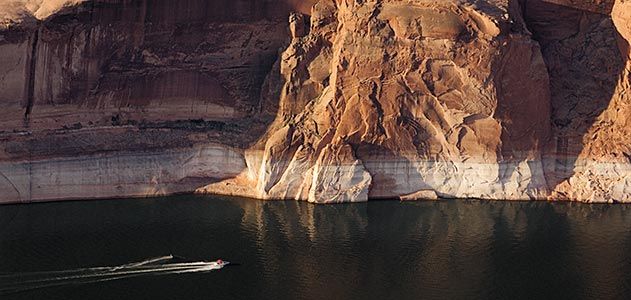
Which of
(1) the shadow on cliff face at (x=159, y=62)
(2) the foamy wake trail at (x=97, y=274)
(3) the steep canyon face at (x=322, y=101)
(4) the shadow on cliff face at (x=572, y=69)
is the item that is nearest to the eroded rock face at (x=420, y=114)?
(3) the steep canyon face at (x=322, y=101)

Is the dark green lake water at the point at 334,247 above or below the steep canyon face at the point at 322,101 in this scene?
below

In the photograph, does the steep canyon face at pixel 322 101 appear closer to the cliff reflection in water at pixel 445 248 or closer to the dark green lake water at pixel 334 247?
the dark green lake water at pixel 334 247

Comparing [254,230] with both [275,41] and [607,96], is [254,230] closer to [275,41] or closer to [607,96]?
[275,41]

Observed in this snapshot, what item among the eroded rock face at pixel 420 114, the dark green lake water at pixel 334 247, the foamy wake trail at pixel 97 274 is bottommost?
the foamy wake trail at pixel 97 274

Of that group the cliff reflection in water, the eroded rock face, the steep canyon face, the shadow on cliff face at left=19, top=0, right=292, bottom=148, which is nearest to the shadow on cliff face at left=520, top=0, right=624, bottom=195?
the steep canyon face

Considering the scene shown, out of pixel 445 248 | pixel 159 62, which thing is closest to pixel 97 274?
pixel 159 62

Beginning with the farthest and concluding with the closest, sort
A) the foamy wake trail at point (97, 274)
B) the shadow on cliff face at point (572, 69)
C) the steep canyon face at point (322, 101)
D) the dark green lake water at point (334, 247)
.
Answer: the shadow on cliff face at point (572, 69) < the steep canyon face at point (322, 101) < the foamy wake trail at point (97, 274) < the dark green lake water at point (334, 247)
